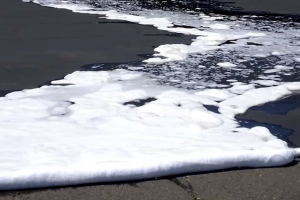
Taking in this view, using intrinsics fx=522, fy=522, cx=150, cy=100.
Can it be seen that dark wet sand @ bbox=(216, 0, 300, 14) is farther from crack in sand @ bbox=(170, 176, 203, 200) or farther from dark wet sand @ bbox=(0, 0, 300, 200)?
crack in sand @ bbox=(170, 176, 203, 200)

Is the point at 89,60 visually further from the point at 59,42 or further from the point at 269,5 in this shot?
the point at 269,5

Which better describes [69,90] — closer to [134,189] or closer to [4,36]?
[134,189]

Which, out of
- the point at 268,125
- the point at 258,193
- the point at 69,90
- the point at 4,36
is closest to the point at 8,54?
the point at 4,36

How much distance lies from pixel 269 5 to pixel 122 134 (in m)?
10.3

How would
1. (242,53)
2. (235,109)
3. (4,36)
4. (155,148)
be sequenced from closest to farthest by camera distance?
(155,148), (235,109), (242,53), (4,36)

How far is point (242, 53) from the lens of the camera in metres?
8.35

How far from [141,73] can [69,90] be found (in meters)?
1.21

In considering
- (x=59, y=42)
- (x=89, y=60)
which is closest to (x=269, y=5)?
(x=59, y=42)

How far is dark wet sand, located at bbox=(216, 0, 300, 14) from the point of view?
13.1 m

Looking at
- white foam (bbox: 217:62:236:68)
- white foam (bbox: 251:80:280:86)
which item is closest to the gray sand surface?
white foam (bbox: 217:62:236:68)

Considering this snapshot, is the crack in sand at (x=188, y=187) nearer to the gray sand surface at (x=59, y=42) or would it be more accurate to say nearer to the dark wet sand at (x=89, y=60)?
the dark wet sand at (x=89, y=60)

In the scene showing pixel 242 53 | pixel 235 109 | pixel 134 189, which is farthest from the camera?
pixel 242 53

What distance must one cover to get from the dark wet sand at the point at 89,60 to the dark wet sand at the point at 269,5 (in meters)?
4.17

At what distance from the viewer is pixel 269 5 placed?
13.9 metres
